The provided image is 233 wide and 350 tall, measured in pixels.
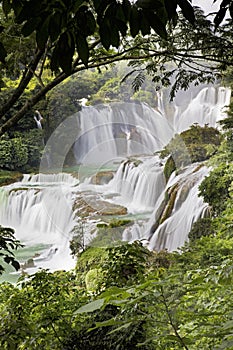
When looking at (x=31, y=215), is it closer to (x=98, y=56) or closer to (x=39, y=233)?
(x=39, y=233)

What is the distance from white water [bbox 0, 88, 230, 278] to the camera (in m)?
2.23

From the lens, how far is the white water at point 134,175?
2232mm

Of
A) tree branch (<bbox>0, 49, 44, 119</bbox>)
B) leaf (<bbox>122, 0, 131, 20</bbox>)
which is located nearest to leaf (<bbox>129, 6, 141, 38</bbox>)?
leaf (<bbox>122, 0, 131, 20</bbox>)

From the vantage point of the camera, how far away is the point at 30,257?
8.70 feet

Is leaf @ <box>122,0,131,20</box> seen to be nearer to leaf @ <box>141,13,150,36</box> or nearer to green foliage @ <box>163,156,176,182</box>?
leaf @ <box>141,13,150,36</box>

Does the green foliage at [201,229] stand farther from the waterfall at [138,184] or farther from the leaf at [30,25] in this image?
the leaf at [30,25]

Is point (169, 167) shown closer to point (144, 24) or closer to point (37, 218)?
point (37, 218)

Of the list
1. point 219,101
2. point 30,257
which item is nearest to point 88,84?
point 219,101

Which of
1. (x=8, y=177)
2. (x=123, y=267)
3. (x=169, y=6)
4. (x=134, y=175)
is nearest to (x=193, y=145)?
(x=134, y=175)

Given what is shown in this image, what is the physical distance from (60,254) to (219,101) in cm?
139

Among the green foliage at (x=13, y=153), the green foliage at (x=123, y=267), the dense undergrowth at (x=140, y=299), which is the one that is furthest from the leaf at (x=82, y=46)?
the green foliage at (x=13, y=153)

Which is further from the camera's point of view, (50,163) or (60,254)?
(60,254)

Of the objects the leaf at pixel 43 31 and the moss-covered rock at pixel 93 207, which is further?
the moss-covered rock at pixel 93 207

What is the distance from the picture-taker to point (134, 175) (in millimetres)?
2328
